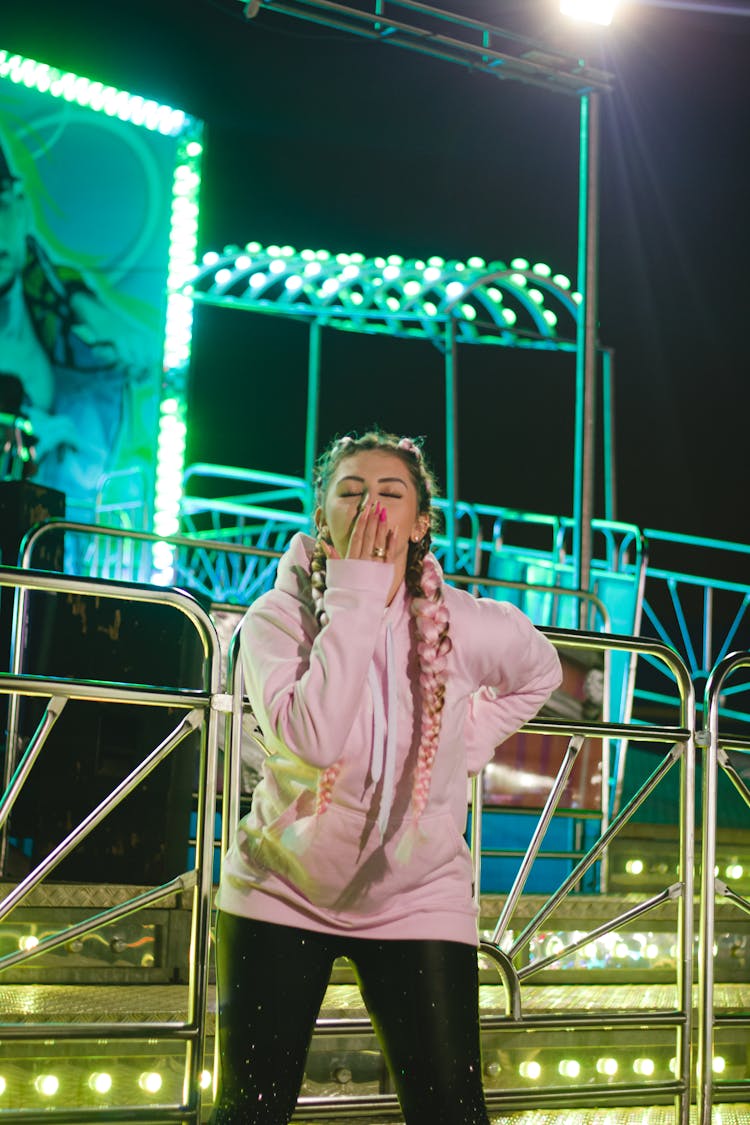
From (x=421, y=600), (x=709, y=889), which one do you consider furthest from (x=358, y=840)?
(x=709, y=889)

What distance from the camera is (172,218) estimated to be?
11.4m

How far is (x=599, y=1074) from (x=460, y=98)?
1030 cm

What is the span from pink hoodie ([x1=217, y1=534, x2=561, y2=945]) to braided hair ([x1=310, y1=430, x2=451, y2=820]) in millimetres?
27

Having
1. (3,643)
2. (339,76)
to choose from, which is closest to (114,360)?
(339,76)

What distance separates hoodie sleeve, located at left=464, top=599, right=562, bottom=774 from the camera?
242 cm

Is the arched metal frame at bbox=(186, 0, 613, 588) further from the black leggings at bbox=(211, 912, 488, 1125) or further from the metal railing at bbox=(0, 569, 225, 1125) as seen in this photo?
the black leggings at bbox=(211, 912, 488, 1125)

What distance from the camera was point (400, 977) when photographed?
2.16 m

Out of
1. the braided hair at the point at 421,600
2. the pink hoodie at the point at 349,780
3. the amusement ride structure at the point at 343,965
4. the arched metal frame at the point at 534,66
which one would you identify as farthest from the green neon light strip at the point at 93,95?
the pink hoodie at the point at 349,780

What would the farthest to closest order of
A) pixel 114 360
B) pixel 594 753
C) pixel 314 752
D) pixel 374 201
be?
pixel 374 201
pixel 114 360
pixel 594 753
pixel 314 752

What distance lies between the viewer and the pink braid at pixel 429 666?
87.0 inches

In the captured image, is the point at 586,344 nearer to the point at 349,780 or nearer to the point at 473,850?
the point at 473,850

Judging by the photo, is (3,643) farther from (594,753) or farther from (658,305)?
(658,305)

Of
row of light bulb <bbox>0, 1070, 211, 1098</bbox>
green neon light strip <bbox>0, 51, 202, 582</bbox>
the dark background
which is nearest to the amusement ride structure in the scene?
row of light bulb <bbox>0, 1070, 211, 1098</bbox>

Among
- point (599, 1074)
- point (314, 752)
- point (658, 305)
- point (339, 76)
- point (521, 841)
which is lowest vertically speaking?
point (599, 1074)
